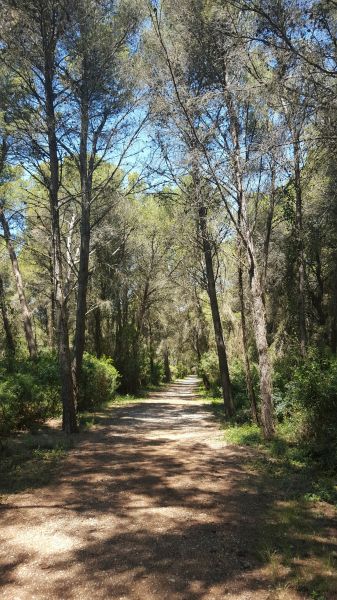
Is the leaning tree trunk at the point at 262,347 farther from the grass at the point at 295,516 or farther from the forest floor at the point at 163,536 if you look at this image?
the forest floor at the point at 163,536

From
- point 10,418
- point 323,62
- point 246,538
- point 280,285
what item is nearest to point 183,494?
point 246,538

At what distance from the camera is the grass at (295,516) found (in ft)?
11.1

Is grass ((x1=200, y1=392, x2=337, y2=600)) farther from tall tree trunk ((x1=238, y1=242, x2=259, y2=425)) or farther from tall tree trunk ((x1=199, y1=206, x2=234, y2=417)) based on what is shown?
tall tree trunk ((x1=199, y1=206, x2=234, y2=417))

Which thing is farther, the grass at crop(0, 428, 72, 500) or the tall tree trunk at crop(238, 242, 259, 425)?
the tall tree trunk at crop(238, 242, 259, 425)

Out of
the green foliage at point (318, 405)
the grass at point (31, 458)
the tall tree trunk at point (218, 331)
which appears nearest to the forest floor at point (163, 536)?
the grass at point (31, 458)

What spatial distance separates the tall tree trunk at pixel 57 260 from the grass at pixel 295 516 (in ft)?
12.7

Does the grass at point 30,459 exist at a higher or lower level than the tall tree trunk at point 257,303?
lower

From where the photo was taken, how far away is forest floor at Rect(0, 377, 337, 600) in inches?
130

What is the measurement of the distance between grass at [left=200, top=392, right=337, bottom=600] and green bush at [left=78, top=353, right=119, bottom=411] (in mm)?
6517

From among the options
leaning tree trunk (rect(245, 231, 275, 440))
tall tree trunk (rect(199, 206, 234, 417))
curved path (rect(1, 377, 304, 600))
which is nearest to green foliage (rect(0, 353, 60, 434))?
curved path (rect(1, 377, 304, 600))

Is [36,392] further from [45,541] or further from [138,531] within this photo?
[138,531]

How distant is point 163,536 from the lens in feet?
13.7

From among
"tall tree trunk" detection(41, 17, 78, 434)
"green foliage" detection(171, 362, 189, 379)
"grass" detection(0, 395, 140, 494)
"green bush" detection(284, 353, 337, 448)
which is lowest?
"green foliage" detection(171, 362, 189, 379)

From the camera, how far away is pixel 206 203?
36.7 feet
